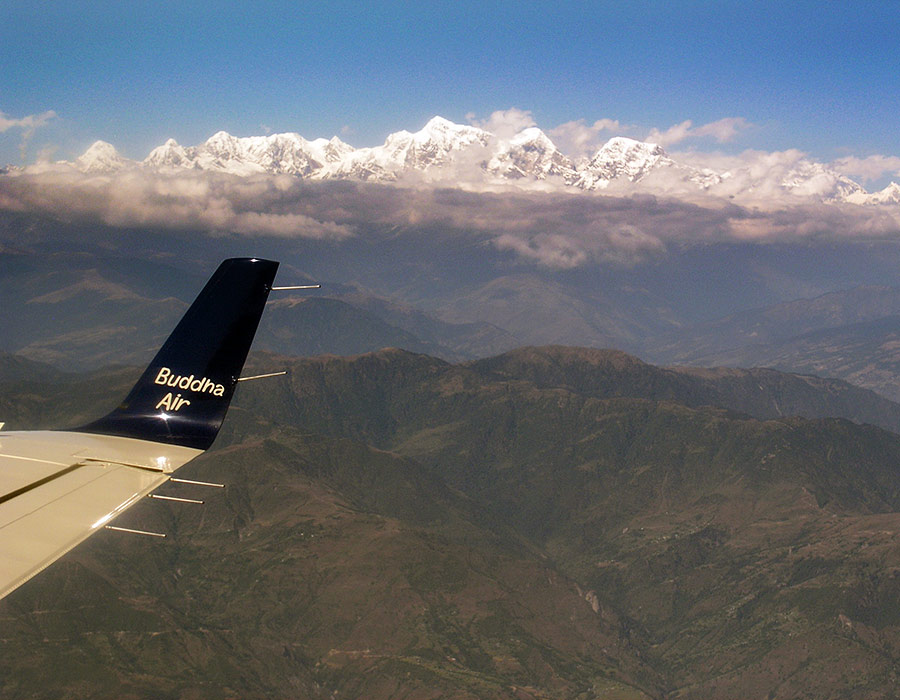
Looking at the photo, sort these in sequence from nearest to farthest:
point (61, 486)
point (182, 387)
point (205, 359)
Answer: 1. point (61, 486)
2. point (205, 359)
3. point (182, 387)

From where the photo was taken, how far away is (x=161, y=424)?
24281 millimetres

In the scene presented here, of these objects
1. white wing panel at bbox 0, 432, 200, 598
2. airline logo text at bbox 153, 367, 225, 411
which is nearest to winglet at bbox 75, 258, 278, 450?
airline logo text at bbox 153, 367, 225, 411

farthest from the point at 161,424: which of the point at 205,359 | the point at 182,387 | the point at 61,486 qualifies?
the point at 61,486

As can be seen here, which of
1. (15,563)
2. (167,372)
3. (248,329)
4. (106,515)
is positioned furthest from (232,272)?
(15,563)

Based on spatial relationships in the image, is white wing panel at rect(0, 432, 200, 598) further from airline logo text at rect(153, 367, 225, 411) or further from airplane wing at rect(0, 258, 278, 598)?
airline logo text at rect(153, 367, 225, 411)

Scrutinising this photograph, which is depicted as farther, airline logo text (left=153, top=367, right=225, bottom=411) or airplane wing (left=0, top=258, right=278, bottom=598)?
airline logo text (left=153, top=367, right=225, bottom=411)

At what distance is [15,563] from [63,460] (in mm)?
7308

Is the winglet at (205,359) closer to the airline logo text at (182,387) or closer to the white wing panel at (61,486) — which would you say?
the airline logo text at (182,387)

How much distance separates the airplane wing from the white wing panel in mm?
31

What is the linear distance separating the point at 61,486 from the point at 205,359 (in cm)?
677

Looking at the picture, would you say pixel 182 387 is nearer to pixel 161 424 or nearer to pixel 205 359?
pixel 205 359

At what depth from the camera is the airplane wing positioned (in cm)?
1925

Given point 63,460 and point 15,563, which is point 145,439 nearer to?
point 63,460

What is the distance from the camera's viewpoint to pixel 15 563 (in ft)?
Answer: 46.2
